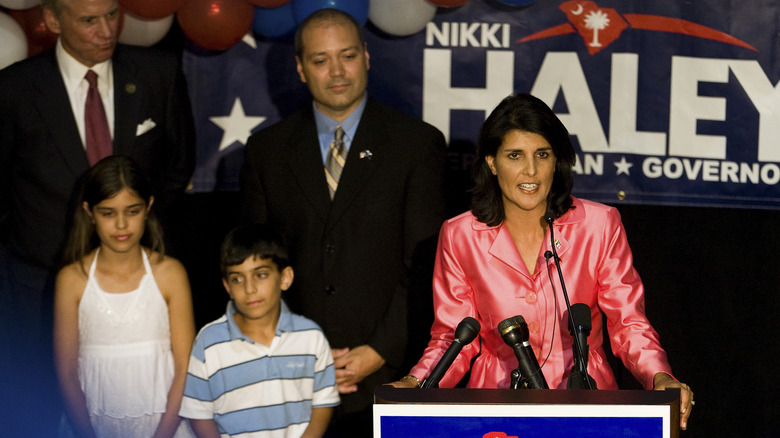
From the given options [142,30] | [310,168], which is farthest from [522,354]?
[142,30]

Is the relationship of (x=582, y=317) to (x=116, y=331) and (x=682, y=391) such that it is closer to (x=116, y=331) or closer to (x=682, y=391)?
(x=682, y=391)

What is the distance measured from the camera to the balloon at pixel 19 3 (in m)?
3.96

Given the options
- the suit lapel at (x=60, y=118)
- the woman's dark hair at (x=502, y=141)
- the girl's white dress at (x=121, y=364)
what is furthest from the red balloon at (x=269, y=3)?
the woman's dark hair at (x=502, y=141)

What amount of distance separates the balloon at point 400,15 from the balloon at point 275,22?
0.34m

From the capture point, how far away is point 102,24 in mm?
3756

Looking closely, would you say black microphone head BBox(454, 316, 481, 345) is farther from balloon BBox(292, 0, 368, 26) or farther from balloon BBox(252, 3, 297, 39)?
balloon BBox(252, 3, 297, 39)

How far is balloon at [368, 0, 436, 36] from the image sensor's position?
4.10 m

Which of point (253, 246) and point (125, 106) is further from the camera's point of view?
point (125, 106)

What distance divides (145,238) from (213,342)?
2.24ft

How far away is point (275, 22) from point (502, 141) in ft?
5.62

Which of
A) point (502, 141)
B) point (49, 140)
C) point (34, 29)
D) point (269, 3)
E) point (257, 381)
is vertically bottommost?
point (257, 381)

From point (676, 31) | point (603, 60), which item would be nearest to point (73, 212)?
point (603, 60)

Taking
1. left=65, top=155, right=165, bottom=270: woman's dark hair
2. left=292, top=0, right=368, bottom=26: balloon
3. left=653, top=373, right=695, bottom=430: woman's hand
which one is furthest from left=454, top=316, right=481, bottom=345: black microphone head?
left=292, top=0, right=368, bottom=26: balloon

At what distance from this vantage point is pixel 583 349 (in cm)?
219
